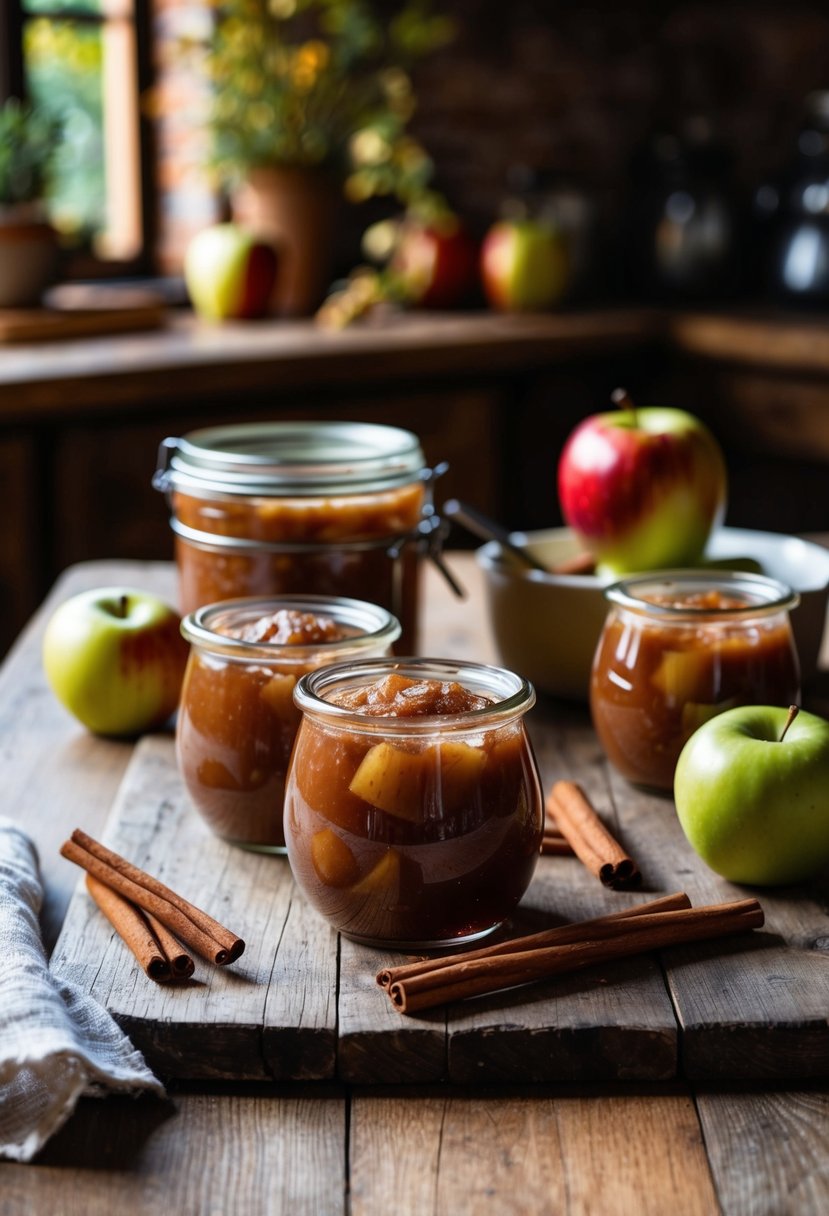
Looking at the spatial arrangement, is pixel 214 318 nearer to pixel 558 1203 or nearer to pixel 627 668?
pixel 627 668

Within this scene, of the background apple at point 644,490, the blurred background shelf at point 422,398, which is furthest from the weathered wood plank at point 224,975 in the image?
the blurred background shelf at point 422,398

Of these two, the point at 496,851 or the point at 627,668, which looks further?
the point at 627,668

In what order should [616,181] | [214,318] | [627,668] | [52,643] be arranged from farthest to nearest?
1. [616,181]
2. [214,318]
3. [52,643]
4. [627,668]

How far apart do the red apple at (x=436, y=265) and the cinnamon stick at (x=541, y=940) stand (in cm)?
250

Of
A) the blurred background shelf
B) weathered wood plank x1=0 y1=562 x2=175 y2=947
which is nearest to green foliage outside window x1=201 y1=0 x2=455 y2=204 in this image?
the blurred background shelf

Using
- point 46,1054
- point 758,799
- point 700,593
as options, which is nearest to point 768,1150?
point 758,799

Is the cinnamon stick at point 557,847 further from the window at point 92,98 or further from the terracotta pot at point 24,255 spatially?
the window at point 92,98

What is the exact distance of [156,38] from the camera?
321 centimetres

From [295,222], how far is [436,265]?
1.04 feet

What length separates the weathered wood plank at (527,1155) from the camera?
0.67 m

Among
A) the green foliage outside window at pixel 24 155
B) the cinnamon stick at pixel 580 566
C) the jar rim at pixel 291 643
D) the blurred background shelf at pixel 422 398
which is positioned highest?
the green foliage outside window at pixel 24 155

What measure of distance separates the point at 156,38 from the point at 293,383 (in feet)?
3.51

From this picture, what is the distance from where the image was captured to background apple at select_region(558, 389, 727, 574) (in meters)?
1.28

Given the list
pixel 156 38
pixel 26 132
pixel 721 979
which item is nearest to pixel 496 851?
pixel 721 979
